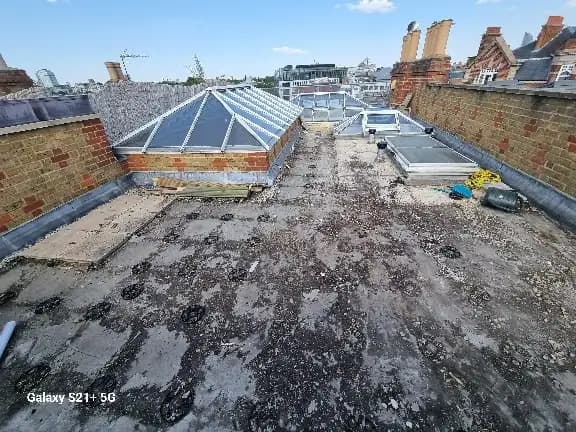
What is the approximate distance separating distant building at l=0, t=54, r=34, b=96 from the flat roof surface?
16204 millimetres

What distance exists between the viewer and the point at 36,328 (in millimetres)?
2641

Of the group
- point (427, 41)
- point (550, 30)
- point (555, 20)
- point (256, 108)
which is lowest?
point (256, 108)

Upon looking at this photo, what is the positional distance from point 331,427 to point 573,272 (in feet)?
11.6

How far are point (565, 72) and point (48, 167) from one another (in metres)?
32.9

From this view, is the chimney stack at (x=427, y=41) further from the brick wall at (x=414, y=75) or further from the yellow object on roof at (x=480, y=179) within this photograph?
the yellow object on roof at (x=480, y=179)

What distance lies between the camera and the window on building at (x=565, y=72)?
797 inches

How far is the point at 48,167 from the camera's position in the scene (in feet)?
13.9

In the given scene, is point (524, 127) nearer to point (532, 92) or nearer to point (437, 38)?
point (532, 92)

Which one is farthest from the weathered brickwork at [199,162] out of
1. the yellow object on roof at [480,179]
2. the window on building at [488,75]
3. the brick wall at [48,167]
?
the window on building at [488,75]

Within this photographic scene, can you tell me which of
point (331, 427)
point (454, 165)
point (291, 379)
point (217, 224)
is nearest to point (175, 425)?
point (291, 379)

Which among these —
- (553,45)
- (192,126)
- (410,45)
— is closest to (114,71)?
(192,126)

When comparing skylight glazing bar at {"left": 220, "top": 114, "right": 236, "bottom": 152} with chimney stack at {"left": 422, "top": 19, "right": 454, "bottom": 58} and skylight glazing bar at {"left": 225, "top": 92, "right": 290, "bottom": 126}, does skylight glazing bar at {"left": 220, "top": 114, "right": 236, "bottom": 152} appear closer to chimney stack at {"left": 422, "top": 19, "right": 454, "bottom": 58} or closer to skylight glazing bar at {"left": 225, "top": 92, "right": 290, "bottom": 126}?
skylight glazing bar at {"left": 225, "top": 92, "right": 290, "bottom": 126}

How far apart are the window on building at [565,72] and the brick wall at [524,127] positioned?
2220 cm

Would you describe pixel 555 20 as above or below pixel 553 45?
above
